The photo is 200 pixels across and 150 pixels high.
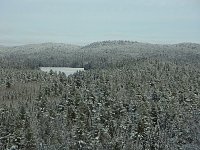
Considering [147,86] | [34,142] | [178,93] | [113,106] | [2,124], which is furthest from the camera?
[147,86]

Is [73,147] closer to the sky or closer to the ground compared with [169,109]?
closer to the ground

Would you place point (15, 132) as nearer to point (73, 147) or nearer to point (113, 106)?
point (73, 147)

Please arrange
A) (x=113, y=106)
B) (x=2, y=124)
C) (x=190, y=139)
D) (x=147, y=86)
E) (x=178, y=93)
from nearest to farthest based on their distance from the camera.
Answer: (x=190, y=139)
(x=2, y=124)
(x=113, y=106)
(x=178, y=93)
(x=147, y=86)

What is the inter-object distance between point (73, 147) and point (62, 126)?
1863cm

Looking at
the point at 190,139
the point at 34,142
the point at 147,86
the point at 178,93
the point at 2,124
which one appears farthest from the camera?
the point at 147,86

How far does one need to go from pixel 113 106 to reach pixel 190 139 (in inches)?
1125

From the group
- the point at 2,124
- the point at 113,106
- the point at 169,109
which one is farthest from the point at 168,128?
the point at 2,124

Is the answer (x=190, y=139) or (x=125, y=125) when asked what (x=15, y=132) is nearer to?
(x=125, y=125)

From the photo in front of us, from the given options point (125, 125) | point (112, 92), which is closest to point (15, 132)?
point (125, 125)

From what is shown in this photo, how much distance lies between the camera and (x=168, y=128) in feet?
322

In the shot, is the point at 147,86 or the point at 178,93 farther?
the point at 147,86

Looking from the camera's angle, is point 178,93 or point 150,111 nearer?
point 150,111

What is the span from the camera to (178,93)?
128 meters

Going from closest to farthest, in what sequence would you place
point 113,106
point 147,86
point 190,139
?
point 190,139 → point 113,106 → point 147,86
